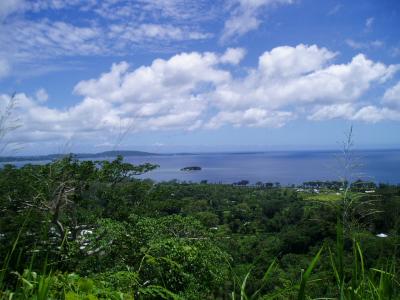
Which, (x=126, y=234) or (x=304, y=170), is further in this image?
(x=304, y=170)

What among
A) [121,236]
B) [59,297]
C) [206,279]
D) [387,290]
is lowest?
[206,279]

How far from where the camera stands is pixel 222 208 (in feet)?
→ 130

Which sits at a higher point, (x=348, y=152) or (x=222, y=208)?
(x=348, y=152)

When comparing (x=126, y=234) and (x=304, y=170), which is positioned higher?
(x=126, y=234)

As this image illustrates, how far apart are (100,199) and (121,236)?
157 inches

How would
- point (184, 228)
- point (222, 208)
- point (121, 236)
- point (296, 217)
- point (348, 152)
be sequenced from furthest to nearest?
1. point (222, 208)
2. point (296, 217)
3. point (184, 228)
4. point (121, 236)
5. point (348, 152)

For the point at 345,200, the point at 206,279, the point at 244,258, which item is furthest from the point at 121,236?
the point at 244,258

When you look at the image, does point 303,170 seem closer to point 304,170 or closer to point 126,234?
point 304,170

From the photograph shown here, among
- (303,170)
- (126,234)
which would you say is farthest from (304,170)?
(126,234)

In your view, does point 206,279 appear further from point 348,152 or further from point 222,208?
point 222,208

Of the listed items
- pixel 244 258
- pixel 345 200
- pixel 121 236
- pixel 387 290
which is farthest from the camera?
pixel 244 258

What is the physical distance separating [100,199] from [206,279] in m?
5.77

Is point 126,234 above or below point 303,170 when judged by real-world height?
above

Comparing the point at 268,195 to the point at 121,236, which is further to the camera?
the point at 268,195
